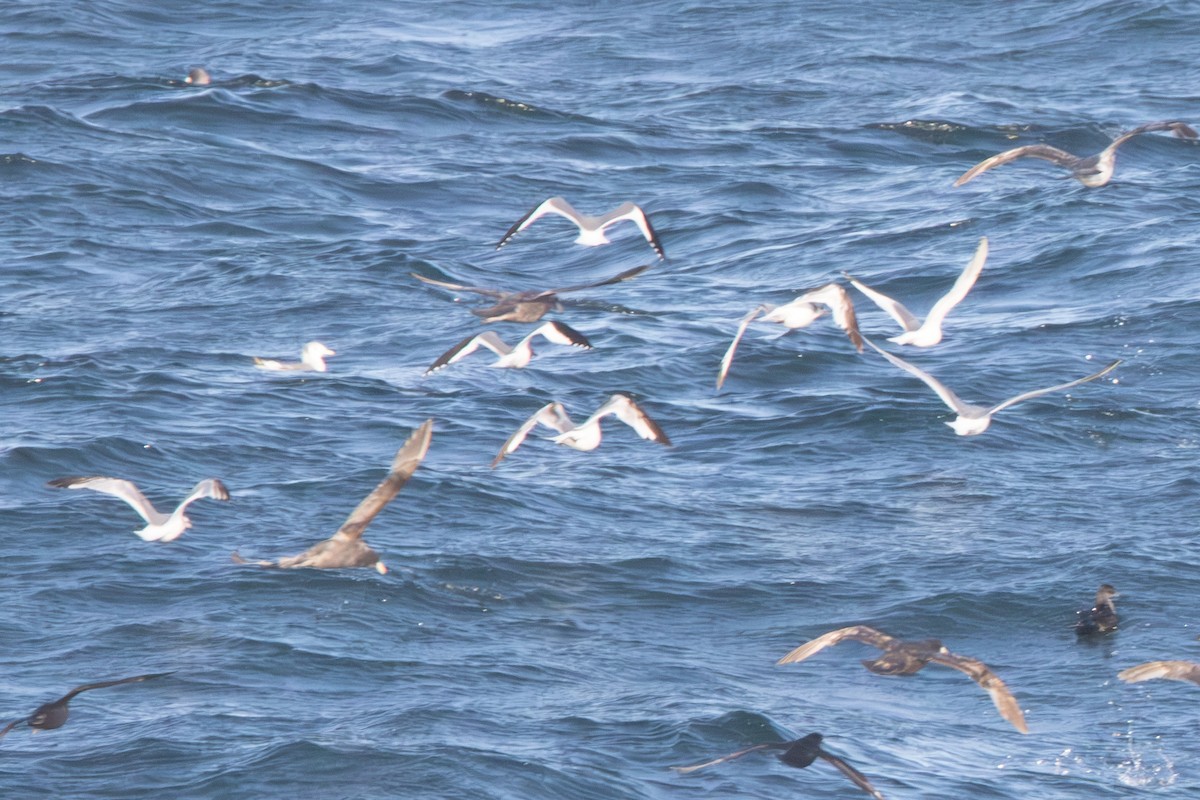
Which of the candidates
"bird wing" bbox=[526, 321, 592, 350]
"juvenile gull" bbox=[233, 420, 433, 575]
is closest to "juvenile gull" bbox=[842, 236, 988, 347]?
"bird wing" bbox=[526, 321, 592, 350]

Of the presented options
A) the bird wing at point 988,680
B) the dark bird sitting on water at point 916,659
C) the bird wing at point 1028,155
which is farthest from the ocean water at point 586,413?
the bird wing at point 1028,155

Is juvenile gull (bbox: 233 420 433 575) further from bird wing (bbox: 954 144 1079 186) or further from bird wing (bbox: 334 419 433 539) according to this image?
bird wing (bbox: 954 144 1079 186)

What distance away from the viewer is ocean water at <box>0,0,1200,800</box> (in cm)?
1208

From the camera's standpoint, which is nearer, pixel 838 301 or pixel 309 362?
pixel 838 301

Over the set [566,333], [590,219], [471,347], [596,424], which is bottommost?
[596,424]

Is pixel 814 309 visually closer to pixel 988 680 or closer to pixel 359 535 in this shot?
pixel 988 680

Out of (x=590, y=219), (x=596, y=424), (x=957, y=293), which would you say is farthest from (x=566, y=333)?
(x=957, y=293)

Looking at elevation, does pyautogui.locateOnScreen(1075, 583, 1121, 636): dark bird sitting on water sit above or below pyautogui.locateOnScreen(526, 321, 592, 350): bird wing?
below

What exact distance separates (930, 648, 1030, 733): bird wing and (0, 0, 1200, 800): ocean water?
2.74 feet

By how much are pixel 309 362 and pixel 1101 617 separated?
7.00 meters

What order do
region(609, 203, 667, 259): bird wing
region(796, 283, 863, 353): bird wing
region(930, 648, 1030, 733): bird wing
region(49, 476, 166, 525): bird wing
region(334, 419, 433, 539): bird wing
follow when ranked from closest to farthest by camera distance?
region(334, 419, 433, 539): bird wing
region(930, 648, 1030, 733): bird wing
region(49, 476, 166, 525): bird wing
region(796, 283, 863, 353): bird wing
region(609, 203, 667, 259): bird wing

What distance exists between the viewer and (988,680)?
10992 millimetres

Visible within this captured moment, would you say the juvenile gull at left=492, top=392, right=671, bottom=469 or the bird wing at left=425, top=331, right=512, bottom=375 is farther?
the bird wing at left=425, top=331, right=512, bottom=375

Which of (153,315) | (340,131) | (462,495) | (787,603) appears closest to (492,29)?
(340,131)
